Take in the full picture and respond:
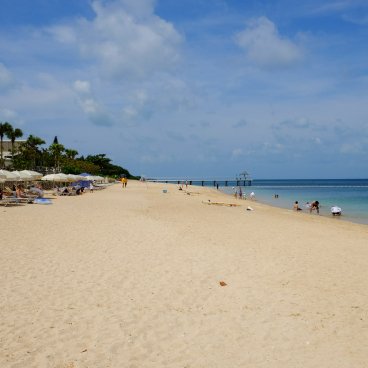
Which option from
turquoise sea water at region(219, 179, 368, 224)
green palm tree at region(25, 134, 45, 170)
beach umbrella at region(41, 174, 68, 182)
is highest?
green palm tree at region(25, 134, 45, 170)

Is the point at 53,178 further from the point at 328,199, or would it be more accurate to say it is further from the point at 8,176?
the point at 328,199

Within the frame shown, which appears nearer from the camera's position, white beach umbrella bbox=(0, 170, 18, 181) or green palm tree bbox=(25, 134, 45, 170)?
white beach umbrella bbox=(0, 170, 18, 181)

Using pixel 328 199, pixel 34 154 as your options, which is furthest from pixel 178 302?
pixel 34 154

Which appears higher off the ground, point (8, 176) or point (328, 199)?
point (8, 176)

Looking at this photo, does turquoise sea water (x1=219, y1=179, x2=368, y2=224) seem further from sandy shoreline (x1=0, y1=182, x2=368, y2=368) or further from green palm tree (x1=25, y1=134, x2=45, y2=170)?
green palm tree (x1=25, y1=134, x2=45, y2=170)

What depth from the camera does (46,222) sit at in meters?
15.6

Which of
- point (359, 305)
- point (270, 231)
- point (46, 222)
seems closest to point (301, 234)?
point (270, 231)

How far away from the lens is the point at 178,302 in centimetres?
690

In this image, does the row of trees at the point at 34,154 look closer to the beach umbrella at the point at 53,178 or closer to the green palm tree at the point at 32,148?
the green palm tree at the point at 32,148

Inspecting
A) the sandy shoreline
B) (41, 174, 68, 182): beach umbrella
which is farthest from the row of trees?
the sandy shoreline

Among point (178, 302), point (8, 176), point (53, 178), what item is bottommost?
point (178, 302)

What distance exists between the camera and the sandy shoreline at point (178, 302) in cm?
502

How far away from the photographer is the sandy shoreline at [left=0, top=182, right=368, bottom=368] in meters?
5.02

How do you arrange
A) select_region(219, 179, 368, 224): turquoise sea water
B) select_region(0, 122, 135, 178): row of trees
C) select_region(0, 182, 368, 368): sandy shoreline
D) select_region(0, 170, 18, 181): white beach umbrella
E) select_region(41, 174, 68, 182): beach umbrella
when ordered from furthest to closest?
select_region(0, 122, 135, 178): row of trees
select_region(41, 174, 68, 182): beach umbrella
select_region(219, 179, 368, 224): turquoise sea water
select_region(0, 170, 18, 181): white beach umbrella
select_region(0, 182, 368, 368): sandy shoreline
